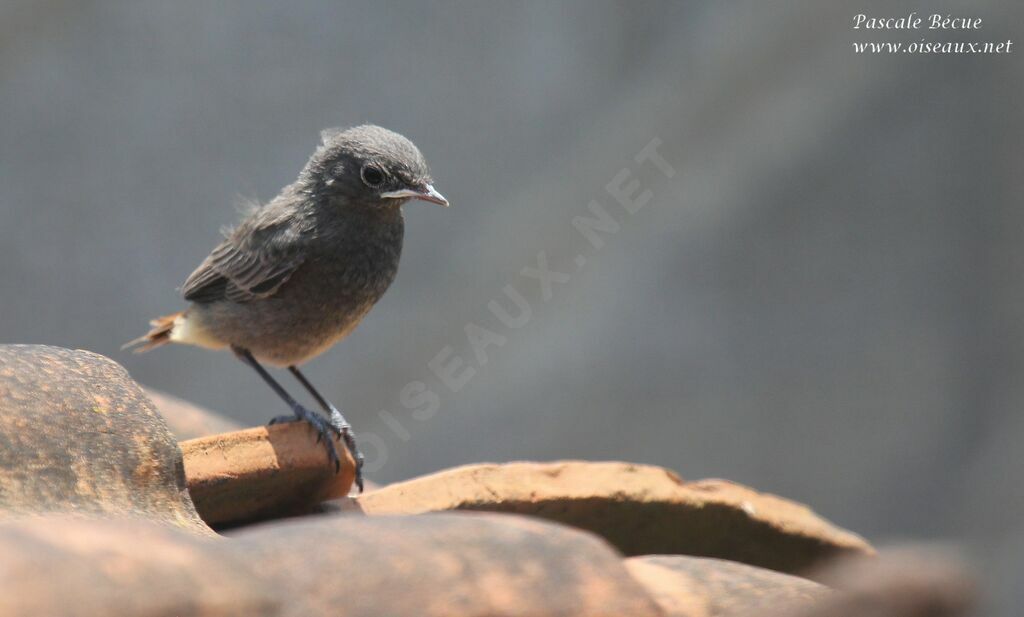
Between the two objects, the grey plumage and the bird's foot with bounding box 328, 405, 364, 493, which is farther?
the grey plumage

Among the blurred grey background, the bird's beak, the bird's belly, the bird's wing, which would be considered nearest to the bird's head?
the bird's beak

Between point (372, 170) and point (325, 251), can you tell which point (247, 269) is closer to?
point (325, 251)

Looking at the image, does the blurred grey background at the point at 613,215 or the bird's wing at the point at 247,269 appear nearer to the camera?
the bird's wing at the point at 247,269

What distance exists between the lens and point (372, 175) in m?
3.17

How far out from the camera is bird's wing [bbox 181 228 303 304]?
3244 mm

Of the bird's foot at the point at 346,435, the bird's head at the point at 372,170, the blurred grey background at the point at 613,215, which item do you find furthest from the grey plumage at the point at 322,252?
the blurred grey background at the point at 613,215

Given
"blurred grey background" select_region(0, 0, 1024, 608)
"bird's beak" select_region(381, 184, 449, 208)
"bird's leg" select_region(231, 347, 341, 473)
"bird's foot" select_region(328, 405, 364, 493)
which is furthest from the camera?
"blurred grey background" select_region(0, 0, 1024, 608)

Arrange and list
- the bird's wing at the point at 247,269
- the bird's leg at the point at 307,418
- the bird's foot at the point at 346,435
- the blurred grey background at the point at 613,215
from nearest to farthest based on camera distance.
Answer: the bird's leg at the point at 307,418 → the bird's foot at the point at 346,435 → the bird's wing at the point at 247,269 → the blurred grey background at the point at 613,215

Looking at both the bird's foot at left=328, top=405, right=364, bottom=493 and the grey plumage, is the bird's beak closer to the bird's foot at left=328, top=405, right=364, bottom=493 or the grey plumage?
the grey plumage

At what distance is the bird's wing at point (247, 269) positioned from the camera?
3.24 m

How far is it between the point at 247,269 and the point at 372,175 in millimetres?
479

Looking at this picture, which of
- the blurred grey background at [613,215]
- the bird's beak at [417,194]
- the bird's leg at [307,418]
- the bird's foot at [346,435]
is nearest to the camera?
the bird's leg at [307,418]

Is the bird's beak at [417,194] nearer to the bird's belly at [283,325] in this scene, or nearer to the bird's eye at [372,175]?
the bird's eye at [372,175]

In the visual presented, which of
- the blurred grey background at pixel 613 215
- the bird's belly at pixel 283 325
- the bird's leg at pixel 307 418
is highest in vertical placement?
the blurred grey background at pixel 613 215
